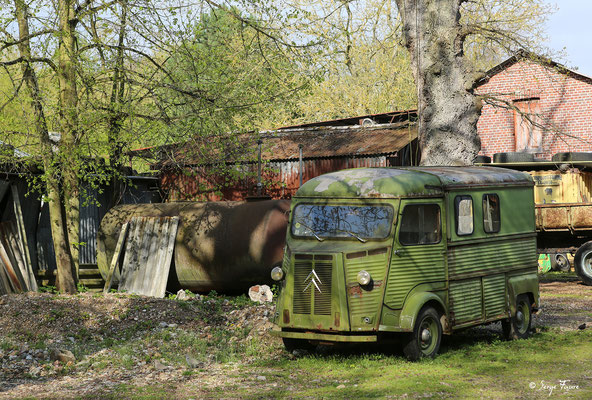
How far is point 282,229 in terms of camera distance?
15164 mm

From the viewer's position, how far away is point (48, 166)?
14.0 metres

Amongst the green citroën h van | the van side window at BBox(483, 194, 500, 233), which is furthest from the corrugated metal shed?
the green citroën h van

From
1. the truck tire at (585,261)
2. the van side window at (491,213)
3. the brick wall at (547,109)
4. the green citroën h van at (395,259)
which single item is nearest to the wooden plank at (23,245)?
the green citroën h van at (395,259)

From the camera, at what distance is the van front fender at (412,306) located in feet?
30.4

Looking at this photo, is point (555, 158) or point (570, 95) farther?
point (570, 95)

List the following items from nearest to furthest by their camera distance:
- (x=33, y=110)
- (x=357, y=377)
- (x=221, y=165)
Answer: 1. (x=357, y=377)
2. (x=33, y=110)
3. (x=221, y=165)

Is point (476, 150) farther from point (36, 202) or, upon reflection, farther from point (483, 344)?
point (36, 202)

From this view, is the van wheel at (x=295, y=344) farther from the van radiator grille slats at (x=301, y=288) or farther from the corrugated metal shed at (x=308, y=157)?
the corrugated metal shed at (x=308, y=157)

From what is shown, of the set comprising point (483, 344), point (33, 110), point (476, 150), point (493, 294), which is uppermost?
point (33, 110)

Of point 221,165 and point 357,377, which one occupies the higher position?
point 221,165

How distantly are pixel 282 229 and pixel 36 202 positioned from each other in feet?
21.9

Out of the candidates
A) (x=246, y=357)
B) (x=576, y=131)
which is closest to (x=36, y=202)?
(x=246, y=357)

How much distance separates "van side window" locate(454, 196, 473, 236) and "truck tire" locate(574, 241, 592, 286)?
9.79 meters

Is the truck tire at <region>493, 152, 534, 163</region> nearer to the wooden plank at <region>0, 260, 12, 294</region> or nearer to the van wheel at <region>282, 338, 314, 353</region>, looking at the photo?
the van wheel at <region>282, 338, 314, 353</region>
